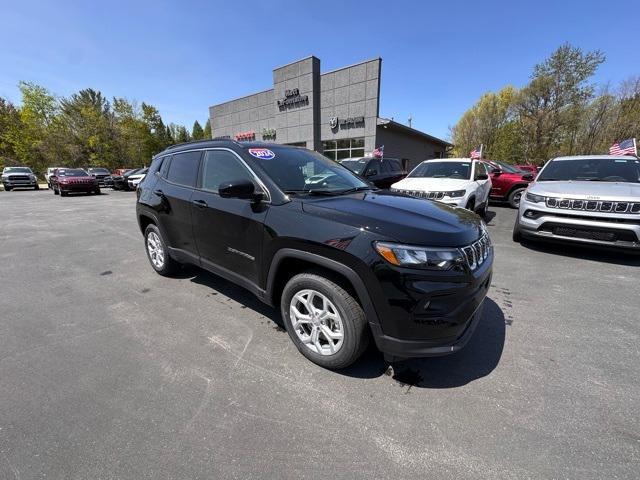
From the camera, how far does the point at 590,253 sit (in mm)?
5477

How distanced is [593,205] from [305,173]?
4.68 meters

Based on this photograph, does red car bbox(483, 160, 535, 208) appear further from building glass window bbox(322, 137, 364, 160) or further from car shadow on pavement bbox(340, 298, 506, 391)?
building glass window bbox(322, 137, 364, 160)

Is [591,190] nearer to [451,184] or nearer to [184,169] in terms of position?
[451,184]

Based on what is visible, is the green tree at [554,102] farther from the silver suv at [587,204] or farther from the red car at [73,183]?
the red car at [73,183]

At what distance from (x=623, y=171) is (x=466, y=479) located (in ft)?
22.2

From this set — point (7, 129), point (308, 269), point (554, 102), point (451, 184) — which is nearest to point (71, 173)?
point (451, 184)

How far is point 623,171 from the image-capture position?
555 cm

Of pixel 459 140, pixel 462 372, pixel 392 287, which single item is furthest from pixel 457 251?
pixel 459 140

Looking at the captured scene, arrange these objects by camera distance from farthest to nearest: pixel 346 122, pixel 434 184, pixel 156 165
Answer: pixel 346 122 → pixel 434 184 → pixel 156 165

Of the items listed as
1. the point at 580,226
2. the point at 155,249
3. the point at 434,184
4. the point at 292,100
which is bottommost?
the point at 155,249

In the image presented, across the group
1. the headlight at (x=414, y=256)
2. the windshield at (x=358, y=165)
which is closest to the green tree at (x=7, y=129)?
the windshield at (x=358, y=165)

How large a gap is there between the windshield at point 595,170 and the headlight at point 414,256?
5571 millimetres

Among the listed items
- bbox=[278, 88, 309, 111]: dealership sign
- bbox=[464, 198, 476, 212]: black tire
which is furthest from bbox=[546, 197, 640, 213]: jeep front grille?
bbox=[278, 88, 309, 111]: dealership sign

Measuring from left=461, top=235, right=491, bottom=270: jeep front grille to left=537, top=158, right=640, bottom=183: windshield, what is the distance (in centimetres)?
486
